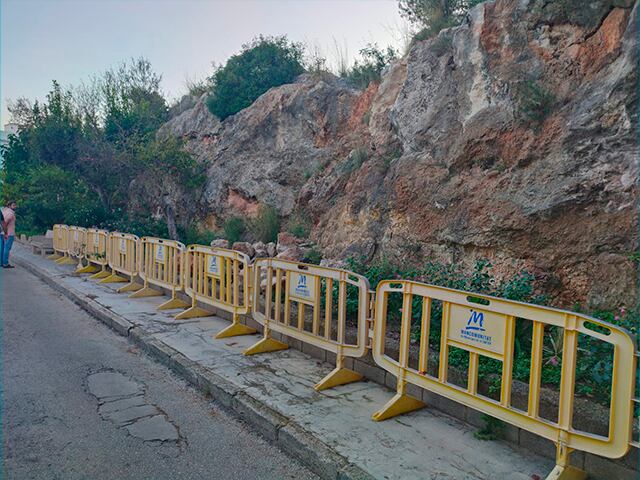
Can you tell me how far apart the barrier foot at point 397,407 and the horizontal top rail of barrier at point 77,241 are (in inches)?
433

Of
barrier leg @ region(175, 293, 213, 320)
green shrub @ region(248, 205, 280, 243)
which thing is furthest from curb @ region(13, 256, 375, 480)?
green shrub @ region(248, 205, 280, 243)

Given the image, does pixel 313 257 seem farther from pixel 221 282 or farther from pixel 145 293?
pixel 145 293

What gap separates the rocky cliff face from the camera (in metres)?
5.93

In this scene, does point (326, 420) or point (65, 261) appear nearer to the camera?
point (326, 420)

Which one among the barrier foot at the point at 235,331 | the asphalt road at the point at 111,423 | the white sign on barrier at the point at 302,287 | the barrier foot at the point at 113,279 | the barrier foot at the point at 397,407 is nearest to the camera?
the asphalt road at the point at 111,423

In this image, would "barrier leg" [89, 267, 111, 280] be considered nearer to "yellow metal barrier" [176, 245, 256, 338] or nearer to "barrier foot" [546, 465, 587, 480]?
"yellow metal barrier" [176, 245, 256, 338]

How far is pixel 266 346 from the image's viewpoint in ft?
20.8

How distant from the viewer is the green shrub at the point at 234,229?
43.1 feet

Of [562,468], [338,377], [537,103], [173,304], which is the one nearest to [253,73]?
[173,304]

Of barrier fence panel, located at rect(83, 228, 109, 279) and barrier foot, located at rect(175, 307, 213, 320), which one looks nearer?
barrier foot, located at rect(175, 307, 213, 320)

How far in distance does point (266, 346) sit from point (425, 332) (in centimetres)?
265

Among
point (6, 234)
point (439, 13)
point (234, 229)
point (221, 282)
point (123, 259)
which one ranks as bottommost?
point (123, 259)

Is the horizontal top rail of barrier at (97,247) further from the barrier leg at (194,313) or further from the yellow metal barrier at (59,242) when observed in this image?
the barrier leg at (194,313)

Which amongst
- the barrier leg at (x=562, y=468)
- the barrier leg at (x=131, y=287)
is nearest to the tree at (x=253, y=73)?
the barrier leg at (x=131, y=287)
